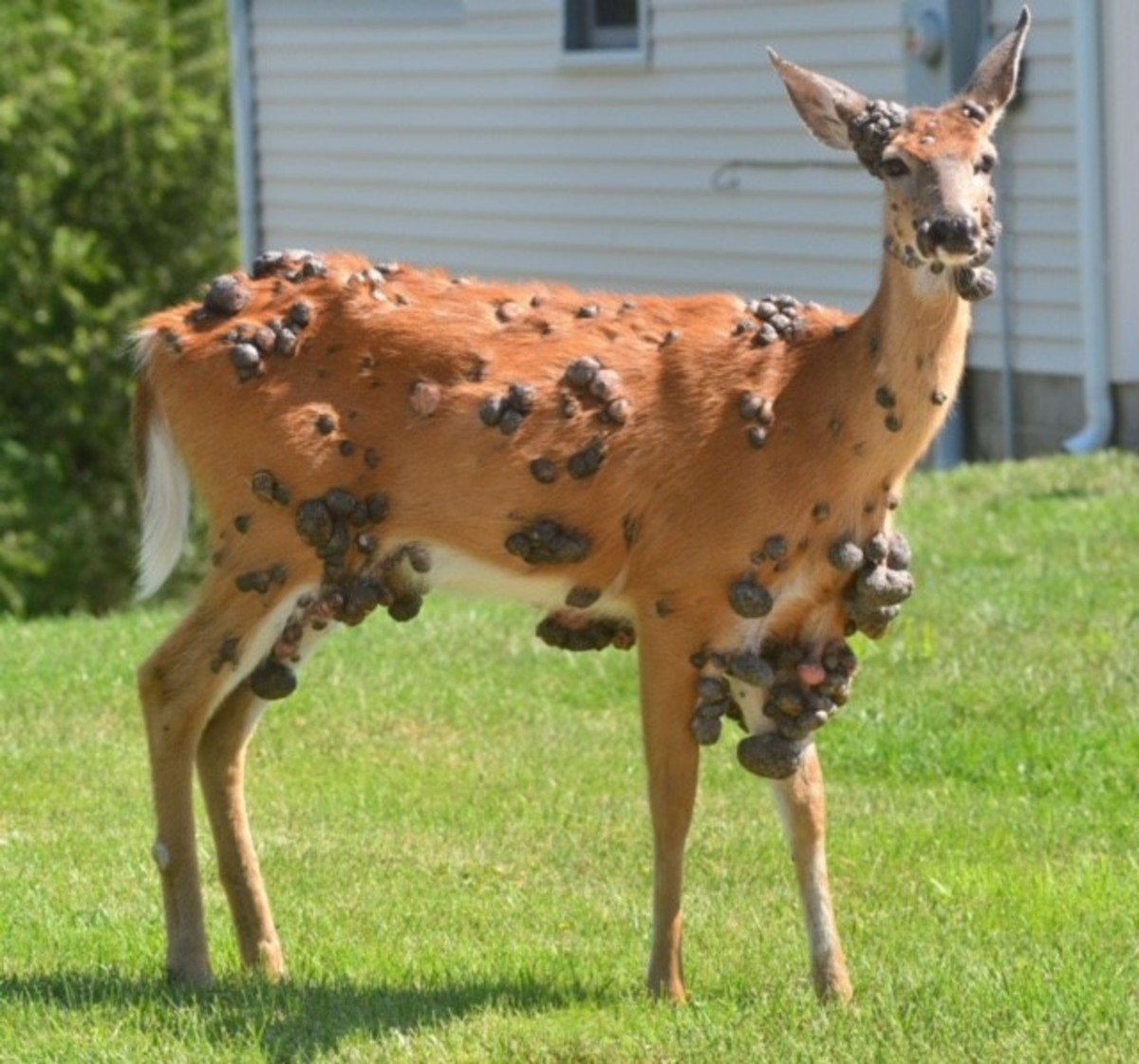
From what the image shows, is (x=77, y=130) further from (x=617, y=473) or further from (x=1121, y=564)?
(x=617, y=473)

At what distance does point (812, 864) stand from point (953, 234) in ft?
4.82

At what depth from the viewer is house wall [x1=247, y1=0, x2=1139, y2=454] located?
13859 mm

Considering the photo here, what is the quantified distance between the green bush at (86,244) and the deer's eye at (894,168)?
17714 millimetres

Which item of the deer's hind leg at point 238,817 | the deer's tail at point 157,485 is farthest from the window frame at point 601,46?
the deer's hind leg at point 238,817

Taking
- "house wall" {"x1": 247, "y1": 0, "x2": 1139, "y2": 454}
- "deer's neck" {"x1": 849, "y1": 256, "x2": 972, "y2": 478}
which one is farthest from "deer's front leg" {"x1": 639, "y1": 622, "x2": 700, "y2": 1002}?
"house wall" {"x1": 247, "y1": 0, "x2": 1139, "y2": 454}

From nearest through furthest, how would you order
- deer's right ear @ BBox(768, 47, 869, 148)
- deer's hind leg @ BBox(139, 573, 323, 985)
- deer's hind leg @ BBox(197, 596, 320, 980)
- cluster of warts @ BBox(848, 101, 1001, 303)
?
cluster of warts @ BBox(848, 101, 1001, 303)
deer's right ear @ BBox(768, 47, 869, 148)
deer's hind leg @ BBox(139, 573, 323, 985)
deer's hind leg @ BBox(197, 596, 320, 980)

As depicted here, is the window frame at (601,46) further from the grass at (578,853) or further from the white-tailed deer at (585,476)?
the white-tailed deer at (585,476)

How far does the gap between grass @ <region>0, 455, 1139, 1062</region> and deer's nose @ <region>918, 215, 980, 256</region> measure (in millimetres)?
1537

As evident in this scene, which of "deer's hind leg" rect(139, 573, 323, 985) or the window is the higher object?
the window

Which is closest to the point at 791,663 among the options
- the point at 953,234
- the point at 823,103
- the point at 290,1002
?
the point at 953,234

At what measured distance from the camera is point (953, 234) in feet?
16.5

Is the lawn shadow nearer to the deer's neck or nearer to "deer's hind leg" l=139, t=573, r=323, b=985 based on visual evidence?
"deer's hind leg" l=139, t=573, r=323, b=985

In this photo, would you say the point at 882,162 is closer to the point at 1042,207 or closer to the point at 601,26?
the point at 1042,207

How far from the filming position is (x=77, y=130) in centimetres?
2398
